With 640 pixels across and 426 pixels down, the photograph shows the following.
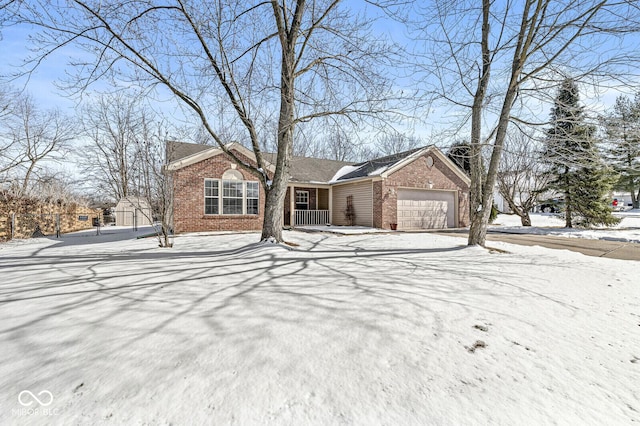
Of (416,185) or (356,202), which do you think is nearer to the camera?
(416,185)

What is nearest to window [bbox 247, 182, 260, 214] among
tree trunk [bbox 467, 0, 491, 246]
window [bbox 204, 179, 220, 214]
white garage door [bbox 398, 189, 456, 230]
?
window [bbox 204, 179, 220, 214]

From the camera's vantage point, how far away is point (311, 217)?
18078 millimetres

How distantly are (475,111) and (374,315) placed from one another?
790 centimetres

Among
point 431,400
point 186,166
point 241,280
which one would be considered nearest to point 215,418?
point 431,400

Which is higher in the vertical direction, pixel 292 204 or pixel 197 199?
pixel 197 199

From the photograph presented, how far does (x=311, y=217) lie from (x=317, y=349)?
15.6 meters

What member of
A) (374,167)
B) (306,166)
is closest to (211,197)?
(306,166)

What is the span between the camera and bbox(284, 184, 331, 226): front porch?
17516 mm

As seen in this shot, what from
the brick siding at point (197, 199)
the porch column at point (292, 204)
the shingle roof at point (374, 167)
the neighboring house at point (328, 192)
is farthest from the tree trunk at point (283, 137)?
the porch column at point (292, 204)

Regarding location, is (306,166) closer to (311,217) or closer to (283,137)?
(311,217)

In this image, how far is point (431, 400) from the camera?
1938 mm

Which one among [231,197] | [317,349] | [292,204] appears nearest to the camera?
[317,349]

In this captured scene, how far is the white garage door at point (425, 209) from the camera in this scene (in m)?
16.1

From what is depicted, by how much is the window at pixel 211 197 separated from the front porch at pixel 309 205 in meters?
4.37
